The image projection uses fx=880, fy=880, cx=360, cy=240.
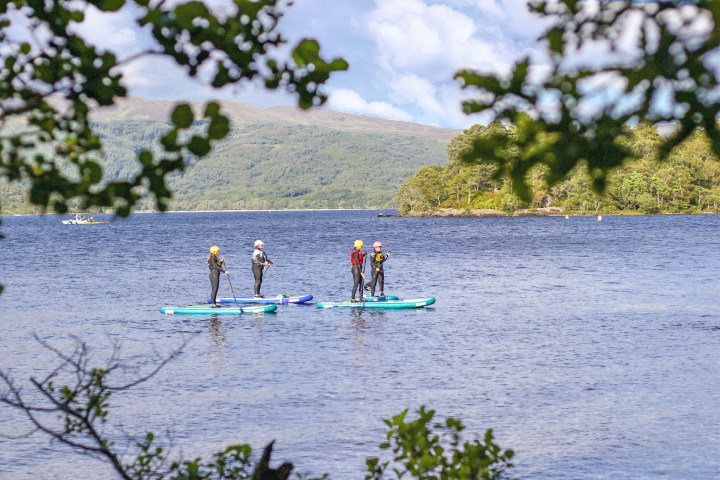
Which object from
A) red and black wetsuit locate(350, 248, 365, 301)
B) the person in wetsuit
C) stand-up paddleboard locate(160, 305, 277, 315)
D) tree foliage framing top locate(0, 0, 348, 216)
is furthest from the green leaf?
stand-up paddleboard locate(160, 305, 277, 315)

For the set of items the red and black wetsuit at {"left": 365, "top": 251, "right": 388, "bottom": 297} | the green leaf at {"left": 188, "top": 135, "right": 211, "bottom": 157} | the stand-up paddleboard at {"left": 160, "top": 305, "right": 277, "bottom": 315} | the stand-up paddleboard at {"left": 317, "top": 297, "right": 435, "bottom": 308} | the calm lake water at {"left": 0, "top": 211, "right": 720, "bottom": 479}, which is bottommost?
the calm lake water at {"left": 0, "top": 211, "right": 720, "bottom": 479}

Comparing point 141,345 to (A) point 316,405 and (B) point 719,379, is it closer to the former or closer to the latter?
(A) point 316,405

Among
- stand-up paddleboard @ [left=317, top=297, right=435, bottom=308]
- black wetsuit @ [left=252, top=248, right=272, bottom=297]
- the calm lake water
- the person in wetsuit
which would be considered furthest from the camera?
stand-up paddleboard @ [left=317, top=297, right=435, bottom=308]

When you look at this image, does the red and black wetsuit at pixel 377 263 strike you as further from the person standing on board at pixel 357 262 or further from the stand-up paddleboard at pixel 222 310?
the stand-up paddleboard at pixel 222 310

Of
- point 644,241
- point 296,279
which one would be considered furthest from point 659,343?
point 644,241

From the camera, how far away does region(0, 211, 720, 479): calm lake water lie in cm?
1592

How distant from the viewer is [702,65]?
3.42 meters

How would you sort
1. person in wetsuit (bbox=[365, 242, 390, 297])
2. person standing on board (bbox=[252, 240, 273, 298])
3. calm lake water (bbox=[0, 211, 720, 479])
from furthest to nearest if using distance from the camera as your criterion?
person in wetsuit (bbox=[365, 242, 390, 297]), person standing on board (bbox=[252, 240, 273, 298]), calm lake water (bbox=[0, 211, 720, 479])

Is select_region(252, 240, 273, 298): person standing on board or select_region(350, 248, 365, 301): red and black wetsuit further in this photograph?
select_region(252, 240, 273, 298): person standing on board

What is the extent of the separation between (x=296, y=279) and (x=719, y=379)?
3612cm

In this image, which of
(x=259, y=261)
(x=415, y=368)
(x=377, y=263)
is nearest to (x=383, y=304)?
(x=377, y=263)

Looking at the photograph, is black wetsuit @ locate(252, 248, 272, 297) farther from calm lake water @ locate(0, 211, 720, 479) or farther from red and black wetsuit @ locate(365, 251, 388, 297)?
red and black wetsuit @ locate(365, 251, 388, 297)

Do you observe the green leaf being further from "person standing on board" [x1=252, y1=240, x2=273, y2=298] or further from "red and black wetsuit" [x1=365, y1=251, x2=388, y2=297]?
"red and black wetsuit" [x1=365, y1=251, x2=388, y2=297]

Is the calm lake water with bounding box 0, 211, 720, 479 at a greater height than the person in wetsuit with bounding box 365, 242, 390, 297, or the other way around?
the person in wetsuit with bounding box 365, 242, 390, 297
